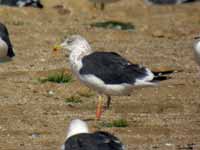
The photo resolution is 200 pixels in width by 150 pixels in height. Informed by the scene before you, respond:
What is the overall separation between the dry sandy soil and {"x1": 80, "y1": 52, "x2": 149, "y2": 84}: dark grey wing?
0.56m

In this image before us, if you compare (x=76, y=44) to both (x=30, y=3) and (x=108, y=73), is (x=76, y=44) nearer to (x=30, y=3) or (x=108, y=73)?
(x=108, y=73)

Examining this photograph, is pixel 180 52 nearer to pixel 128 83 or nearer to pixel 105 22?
pixel 105 22

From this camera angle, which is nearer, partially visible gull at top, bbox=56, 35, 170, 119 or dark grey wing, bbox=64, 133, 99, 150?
dark grey wing, bbox=64, 133, 99, 150

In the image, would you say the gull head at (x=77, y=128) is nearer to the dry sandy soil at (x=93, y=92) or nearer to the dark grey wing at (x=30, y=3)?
the dry sandy soil at (x=93, y=92)

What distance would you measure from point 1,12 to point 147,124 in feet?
32.4

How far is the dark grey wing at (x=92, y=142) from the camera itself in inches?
340

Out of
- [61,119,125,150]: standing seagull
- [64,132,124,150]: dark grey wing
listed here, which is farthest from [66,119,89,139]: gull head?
[64,132,124,150]: dark grey wing

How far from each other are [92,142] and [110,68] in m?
3.66

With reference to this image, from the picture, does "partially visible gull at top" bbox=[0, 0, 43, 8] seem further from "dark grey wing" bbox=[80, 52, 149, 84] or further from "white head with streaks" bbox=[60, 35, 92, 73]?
"dark grey wing" bbox=[80, 52, 149, 84]

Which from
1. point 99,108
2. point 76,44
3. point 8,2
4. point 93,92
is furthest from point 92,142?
point 8,2

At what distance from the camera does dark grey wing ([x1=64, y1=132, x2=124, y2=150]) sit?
8.62 m

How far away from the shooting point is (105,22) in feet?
70.3

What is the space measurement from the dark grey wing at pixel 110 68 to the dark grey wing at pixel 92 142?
327 centimetres

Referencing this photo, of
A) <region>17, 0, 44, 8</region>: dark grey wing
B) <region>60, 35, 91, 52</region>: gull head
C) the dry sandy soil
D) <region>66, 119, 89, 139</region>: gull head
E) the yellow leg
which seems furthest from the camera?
<region>17, 0, 44, 8</region>: dark grey wing
